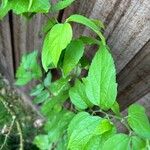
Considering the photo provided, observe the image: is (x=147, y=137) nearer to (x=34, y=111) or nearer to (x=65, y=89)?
(x=65, y=89)

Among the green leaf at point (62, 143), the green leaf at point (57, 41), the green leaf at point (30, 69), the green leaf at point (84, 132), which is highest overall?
the green leaf at point (57, 41)

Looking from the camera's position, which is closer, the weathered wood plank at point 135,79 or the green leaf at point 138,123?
the green leaf at point 138,123

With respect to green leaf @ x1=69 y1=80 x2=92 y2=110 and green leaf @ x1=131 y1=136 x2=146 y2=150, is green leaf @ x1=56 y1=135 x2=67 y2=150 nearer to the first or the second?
green leaf @ x1=69 y1=80 x2=92 y2=110

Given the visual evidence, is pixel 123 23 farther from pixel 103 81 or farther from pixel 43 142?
pixel 43 142

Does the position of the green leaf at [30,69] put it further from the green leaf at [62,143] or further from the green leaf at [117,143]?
the green leaf at [117,143]

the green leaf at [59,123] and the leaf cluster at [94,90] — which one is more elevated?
the leaf cluster at [94,90]

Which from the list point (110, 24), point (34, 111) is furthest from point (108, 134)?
point (34, 111)

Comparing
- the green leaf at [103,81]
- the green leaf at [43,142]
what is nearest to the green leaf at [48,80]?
the green leaf at [43,142]
